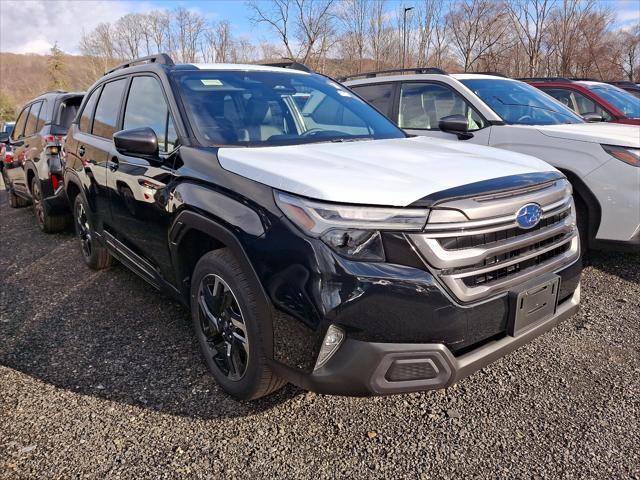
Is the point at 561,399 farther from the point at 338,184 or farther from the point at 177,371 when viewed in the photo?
the point at 177,371

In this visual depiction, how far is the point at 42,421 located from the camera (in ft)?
7.84

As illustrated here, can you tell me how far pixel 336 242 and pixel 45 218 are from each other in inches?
211

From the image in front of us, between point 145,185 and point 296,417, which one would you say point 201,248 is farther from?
point 296,417

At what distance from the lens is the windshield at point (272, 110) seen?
277cm

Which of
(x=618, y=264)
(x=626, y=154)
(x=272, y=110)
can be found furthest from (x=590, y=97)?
(x=272, y=110)

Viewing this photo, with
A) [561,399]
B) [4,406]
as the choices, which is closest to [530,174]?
[561,399]

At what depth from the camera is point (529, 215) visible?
7.13ft

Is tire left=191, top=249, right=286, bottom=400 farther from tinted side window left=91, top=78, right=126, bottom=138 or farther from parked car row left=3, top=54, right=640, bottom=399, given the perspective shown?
tinted side window left=91, top=78, right=126, bottom=138

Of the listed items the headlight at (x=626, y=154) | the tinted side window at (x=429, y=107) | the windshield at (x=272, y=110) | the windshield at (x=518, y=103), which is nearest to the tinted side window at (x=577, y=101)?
the windshield at (x=518, y=103)

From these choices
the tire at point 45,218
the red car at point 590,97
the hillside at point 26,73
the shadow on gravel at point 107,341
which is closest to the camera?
the shadow on gravel at point 107,341

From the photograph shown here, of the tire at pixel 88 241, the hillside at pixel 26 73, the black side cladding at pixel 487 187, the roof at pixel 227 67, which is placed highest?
the hillside at pixel 26 73

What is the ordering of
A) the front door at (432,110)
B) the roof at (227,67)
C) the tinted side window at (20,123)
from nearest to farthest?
the roof at (227,67)
the front door at (432,110)
the tinted side window at (20,123)

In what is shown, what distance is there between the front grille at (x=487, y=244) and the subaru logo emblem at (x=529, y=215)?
0.02 meters

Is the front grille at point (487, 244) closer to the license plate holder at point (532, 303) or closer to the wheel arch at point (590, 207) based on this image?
the license plate holder at point (532, 303)
